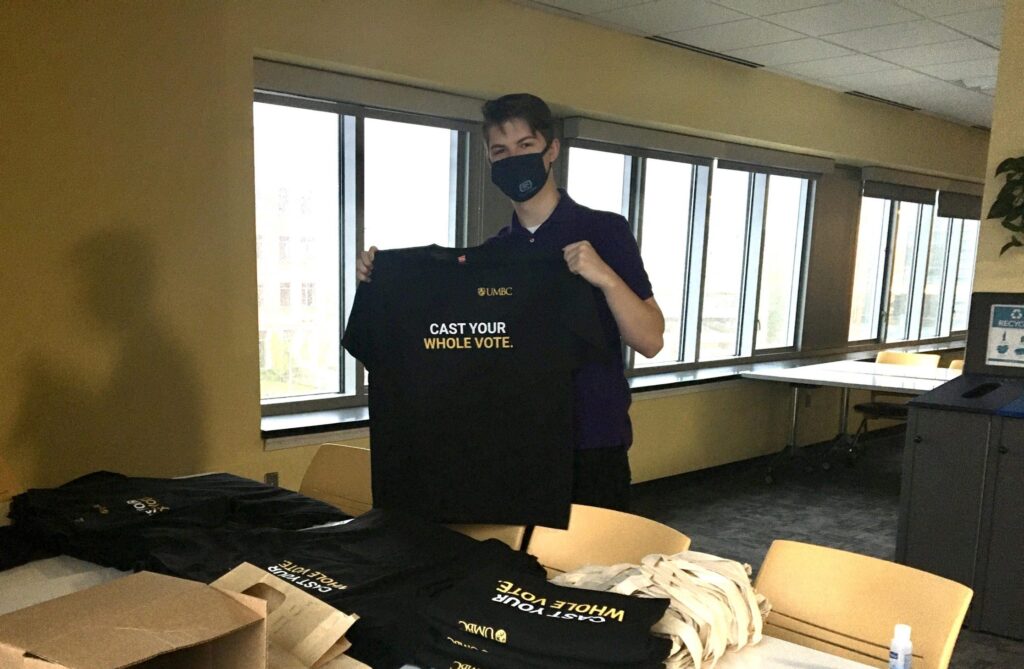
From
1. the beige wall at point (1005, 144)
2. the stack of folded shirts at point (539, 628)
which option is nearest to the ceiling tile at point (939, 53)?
the beige wall at point (1005, 144)

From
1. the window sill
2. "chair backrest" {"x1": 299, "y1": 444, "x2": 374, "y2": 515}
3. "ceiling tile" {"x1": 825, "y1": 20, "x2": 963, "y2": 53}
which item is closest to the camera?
"chair backrest" {"x1": 299, "y1": 444, "x2": 374, "y2": 515}

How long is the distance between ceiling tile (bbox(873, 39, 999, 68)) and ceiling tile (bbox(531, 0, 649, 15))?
1912mm

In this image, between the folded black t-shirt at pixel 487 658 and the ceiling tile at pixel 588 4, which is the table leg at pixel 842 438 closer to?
the ceiling tile at pixel 588 4

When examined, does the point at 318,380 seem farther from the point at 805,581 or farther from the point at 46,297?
the point at 805,581

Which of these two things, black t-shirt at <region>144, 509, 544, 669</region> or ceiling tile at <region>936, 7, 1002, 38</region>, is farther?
ceiling tile at <region>936, 7, 1002, 38</region>

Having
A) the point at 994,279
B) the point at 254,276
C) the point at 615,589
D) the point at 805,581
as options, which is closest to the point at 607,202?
the point at 994,279

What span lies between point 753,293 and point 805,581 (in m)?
4.64

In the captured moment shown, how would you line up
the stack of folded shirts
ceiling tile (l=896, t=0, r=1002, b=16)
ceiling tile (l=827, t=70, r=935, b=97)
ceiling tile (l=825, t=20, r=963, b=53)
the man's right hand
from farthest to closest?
ceiling tile (l=827, t=70, r=935, b=97) < ceiling tile (l=825, t=20, r=963, b=53) < ceiling tile (l=896, t=0, r=1002, b=16) < the man's right hand < the stack of folded shirts

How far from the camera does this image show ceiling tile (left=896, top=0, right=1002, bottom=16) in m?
3.66

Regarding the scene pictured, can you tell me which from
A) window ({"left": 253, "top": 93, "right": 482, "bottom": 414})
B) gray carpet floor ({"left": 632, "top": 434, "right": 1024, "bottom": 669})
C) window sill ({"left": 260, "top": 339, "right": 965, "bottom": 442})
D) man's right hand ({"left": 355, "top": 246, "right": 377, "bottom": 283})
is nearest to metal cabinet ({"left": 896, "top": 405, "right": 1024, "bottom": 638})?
gray carpet floor ({"left": 632, "top": 434, "right": 1024, "bottom": 669})

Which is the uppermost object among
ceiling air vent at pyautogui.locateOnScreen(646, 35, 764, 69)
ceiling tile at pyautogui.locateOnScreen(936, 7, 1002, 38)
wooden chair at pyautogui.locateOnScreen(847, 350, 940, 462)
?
ceiling tile at pyautogui.locateOnScreen(936, 7, 1002, 38)

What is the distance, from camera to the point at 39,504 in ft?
5.83

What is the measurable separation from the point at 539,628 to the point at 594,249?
94cm

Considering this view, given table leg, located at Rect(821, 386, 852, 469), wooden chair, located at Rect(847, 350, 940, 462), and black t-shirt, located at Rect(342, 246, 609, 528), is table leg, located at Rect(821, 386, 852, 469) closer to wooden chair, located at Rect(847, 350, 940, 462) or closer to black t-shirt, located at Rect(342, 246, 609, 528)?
wooden chair, located at Rect(847, 350, 940, 462)
